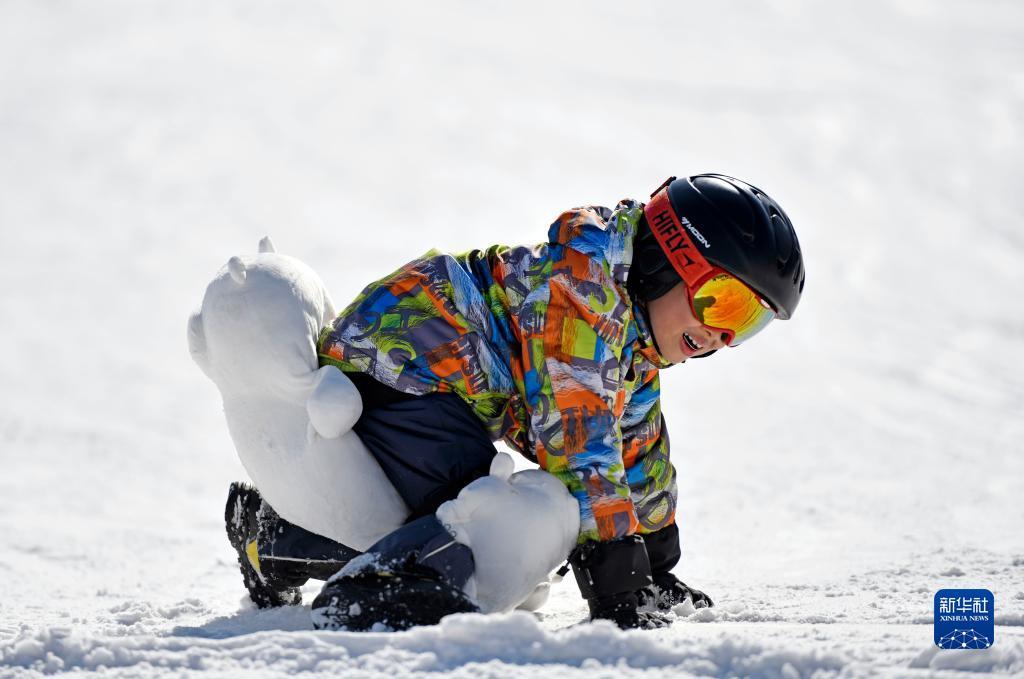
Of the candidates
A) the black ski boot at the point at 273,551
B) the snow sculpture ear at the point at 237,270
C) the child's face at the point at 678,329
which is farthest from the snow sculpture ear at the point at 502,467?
the snow sculpture ear at the point at 237,270

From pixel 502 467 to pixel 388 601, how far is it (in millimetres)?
338

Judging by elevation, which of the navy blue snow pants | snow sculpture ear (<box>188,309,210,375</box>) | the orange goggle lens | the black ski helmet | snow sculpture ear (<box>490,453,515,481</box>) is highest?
the black ski helmet

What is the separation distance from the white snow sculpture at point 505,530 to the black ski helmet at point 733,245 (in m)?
0.50

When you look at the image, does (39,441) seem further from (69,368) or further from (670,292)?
(670,292)

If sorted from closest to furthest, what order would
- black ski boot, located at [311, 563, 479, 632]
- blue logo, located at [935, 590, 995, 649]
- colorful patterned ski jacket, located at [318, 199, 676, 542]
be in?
blue logo, located at [935, 590, 995, 649] < black ski boot, located at [311, 563, 479, 632] < colorful patterned ski jacket, located at [318, 199, 676, 542]

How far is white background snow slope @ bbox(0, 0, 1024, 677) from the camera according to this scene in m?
2.21

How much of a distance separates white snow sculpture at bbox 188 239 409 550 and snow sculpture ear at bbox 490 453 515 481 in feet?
0.81

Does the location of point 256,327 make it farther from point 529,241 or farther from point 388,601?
point 529,241

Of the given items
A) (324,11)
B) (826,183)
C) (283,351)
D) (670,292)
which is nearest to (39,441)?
(283,351)

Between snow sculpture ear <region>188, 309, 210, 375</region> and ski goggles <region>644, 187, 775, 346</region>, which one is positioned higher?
ski goggles <region>644, 187, 775, 346</region>

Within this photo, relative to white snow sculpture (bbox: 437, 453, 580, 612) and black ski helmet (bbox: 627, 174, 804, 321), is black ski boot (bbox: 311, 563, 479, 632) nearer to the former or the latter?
white snow sculpture (bbox: 437, 453, 580, 612)

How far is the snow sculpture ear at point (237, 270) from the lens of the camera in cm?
226

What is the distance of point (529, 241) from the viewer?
5.29m

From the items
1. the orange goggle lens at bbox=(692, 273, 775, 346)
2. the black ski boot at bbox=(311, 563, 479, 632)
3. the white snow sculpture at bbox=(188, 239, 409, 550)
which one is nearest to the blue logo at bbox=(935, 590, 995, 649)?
the orange goggle lens at bbox=(692, 273, 775, 346)
